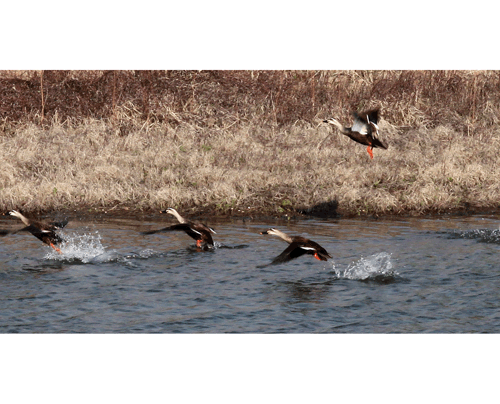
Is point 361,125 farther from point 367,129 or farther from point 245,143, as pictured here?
point 245,143

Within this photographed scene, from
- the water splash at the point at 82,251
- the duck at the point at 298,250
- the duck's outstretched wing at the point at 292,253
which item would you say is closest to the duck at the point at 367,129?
the duck at the point at 298,250

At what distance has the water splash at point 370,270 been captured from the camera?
9.58 metres

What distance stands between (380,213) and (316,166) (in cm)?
229

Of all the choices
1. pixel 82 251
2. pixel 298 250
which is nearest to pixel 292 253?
pixel 298 250

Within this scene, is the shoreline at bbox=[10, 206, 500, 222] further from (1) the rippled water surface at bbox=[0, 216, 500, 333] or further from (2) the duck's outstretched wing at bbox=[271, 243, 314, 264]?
(2) the duck's outstretched wing at bbox=[271, 243, 314, 264]

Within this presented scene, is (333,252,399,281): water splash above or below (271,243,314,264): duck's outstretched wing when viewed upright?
below

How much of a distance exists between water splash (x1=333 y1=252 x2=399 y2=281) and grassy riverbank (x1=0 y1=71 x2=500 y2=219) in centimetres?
345

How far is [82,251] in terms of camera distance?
10805 millimetres

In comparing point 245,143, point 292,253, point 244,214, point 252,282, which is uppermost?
point 245,143

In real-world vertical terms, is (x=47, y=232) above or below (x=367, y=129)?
below

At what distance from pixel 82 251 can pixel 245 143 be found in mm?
6473

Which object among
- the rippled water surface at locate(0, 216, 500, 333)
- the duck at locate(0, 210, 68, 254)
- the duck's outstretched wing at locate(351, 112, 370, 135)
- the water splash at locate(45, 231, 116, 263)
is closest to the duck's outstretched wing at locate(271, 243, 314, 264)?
the rippled water surface at locate(0, 216, 500, 333)

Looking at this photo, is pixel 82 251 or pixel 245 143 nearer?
pixel 82 251

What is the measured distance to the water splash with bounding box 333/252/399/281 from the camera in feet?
31.4
